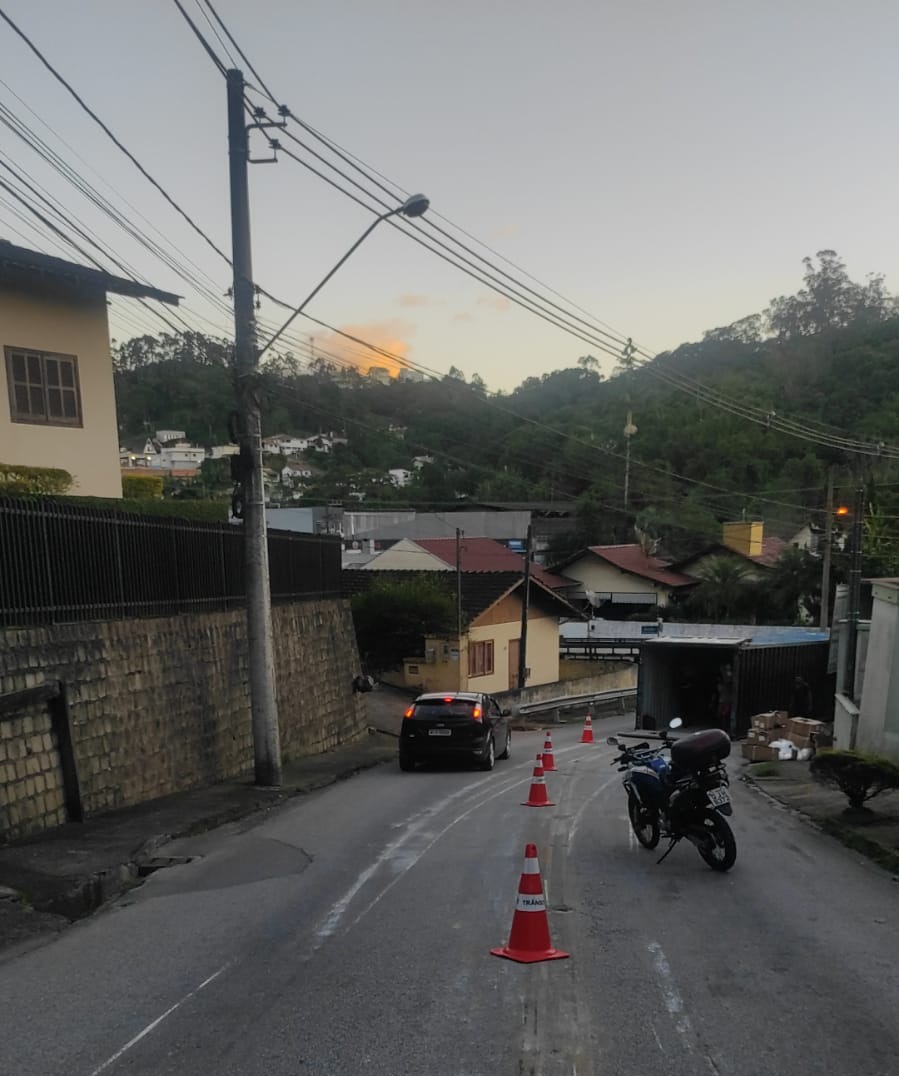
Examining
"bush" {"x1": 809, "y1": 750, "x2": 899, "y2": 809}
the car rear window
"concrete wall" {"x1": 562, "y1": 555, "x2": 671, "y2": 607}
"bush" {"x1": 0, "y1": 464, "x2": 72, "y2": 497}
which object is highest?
"bush" {"x1": 0, "y1": 464, "x2": 72, "y2": 497}

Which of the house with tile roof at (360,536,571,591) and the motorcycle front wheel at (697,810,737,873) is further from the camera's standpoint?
the house with tile roof at (360,536,571,591)

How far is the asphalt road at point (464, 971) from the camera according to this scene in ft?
13.6

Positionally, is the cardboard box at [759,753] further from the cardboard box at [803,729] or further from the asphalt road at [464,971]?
the asphalt road at [464,971]

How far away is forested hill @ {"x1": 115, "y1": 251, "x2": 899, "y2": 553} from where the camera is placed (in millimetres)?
53281

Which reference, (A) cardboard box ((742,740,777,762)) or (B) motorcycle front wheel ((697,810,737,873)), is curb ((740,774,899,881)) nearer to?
(B) motorcycle front wheel ((697,810,737,873))

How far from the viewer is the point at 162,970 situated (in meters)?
5.42

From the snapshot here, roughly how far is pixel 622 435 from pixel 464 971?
7480 cm

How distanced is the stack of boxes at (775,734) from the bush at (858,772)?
843cm

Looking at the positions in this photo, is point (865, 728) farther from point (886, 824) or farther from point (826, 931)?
point (826, 931)

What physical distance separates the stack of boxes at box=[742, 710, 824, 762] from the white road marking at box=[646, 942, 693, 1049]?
45.2 feet

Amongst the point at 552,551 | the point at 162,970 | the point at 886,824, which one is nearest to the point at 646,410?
the point at 552,551

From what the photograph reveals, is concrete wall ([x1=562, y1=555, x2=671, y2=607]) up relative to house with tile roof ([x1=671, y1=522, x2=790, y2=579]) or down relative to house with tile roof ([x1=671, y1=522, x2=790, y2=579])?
down

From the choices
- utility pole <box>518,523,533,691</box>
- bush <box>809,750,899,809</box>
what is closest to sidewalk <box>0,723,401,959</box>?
bush <box>809,750,899,809</box>

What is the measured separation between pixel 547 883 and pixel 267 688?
6766 mm
